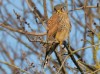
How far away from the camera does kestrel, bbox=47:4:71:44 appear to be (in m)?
3.00

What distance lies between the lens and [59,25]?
3.05 m

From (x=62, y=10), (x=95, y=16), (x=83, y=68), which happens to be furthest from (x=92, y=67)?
(x=95, y=16)

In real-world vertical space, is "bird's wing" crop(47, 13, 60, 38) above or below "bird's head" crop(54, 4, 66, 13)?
→ below

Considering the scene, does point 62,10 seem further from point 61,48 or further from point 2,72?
point 2,72

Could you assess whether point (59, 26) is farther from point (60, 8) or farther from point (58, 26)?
point (60, 8)

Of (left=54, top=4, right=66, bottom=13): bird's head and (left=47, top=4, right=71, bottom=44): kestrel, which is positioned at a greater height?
(left=54, top=4, right=66, bottom=13): bird's head

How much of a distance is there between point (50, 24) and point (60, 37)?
131 millimetres

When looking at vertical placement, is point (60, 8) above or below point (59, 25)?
above

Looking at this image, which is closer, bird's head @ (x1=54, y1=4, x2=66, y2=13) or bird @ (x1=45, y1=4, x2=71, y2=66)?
bird @ (x1=45, y1=4, x2=71, y2=66)

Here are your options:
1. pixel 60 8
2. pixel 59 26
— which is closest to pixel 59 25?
pixel 59 26

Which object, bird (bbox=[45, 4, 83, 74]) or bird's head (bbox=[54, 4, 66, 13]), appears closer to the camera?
bird (bbox=[45, 4, 83, 74])

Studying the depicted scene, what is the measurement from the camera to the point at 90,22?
12.8 ft

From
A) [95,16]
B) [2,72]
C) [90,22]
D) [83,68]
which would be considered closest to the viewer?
[83,68]

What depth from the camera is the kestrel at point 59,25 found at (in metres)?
3.00
